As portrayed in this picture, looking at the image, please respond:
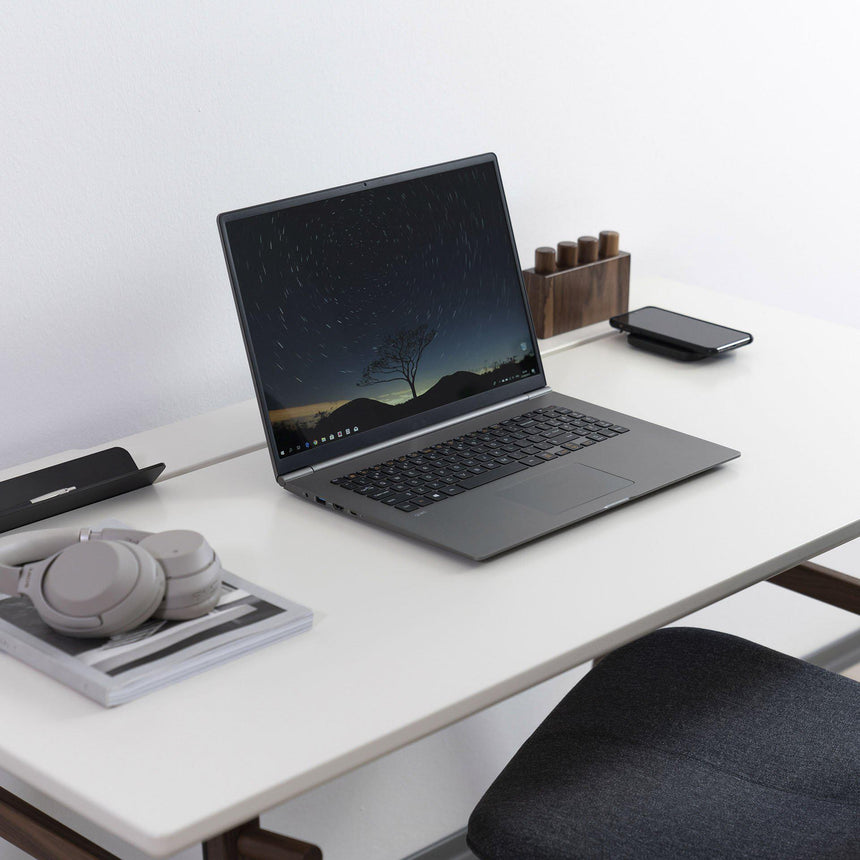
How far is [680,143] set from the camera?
1877 millimetres

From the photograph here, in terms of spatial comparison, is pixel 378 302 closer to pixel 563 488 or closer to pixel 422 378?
pixel 422 378

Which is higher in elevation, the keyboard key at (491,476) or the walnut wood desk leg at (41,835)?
the keyboard key at (491,476)

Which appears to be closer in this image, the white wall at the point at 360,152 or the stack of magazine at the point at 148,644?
the stack of magazine at the point at 148,644

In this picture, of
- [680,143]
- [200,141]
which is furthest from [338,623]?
[680,143]

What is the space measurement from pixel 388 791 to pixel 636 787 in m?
0.69

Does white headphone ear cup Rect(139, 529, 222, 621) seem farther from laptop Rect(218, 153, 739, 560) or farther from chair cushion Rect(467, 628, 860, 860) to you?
chair cushion Rect(467, 628, 860, 860)

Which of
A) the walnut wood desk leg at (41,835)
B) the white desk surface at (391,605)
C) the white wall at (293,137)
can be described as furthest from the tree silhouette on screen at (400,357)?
the walnut wood desk leg at (41,835)

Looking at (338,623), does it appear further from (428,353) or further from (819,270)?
(819,270)

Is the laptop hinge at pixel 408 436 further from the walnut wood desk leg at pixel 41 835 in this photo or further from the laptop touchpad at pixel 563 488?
the walnut wood desk leg at pixel 41 835

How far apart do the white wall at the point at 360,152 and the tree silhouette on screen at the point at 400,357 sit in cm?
26

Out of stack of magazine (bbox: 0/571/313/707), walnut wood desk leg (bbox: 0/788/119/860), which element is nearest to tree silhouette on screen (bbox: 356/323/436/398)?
stack of magazine (bbox: 0/571/313/707)

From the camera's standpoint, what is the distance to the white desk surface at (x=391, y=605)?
77cm

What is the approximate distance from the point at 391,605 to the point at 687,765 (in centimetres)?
35

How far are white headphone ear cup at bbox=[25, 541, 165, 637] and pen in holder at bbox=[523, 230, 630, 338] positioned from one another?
2.59ft
